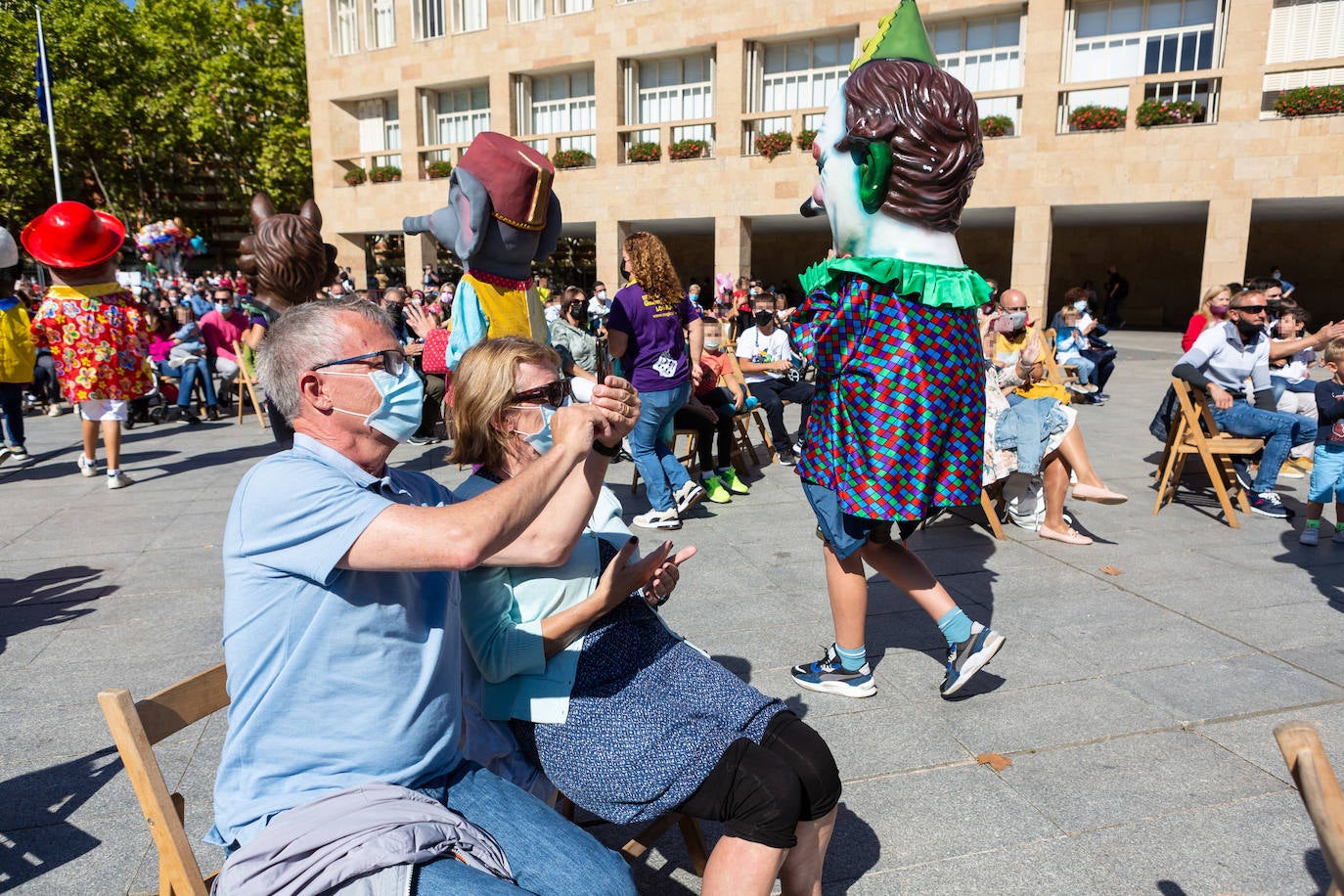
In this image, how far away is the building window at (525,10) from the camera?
22969mm

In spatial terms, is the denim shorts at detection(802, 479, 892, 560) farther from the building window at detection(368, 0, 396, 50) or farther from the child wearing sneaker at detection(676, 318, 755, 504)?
the building window at detection(368, 0, 396, 50)

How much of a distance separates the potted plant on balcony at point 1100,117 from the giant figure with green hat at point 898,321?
1677cm

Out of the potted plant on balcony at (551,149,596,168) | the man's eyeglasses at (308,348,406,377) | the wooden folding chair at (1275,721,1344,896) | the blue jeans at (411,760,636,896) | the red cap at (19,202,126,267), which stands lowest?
the blue jeans at (411,760,636,896)

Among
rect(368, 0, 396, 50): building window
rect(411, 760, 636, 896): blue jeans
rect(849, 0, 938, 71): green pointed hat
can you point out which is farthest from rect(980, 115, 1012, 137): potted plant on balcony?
rect(411, 760, 636, 896): blue jeans

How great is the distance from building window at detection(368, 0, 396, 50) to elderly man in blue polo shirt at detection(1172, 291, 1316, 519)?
80.1ft

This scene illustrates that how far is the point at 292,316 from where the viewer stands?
1.91m

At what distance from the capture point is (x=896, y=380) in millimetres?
3008

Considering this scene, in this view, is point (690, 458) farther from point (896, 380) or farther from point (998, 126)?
point (998, 126)

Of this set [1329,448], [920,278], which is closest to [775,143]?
[1329,448]

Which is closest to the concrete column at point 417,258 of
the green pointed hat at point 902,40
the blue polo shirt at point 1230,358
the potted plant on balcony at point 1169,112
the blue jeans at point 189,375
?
the blue jeans at point 189,375

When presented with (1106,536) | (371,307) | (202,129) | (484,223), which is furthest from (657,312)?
(202,129)

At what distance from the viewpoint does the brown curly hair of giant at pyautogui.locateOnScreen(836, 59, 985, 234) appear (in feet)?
9.82

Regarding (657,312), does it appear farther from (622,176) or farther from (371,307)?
(622,176)

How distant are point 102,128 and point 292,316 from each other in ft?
123
